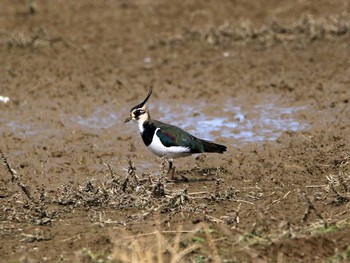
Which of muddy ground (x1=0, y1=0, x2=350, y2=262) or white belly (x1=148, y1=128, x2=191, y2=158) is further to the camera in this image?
white belly (x1=148, y1=128, x2=191, y2=158)

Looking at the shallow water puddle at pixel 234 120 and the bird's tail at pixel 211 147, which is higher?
the bird's tail at pixel 211 147

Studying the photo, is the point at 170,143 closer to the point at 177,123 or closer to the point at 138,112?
the point at 138,112

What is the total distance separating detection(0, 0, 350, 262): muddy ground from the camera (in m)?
6.63

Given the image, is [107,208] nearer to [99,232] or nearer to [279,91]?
[99,232]

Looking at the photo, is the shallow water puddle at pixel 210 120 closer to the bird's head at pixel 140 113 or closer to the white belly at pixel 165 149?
the bird's head at pixel 140 113

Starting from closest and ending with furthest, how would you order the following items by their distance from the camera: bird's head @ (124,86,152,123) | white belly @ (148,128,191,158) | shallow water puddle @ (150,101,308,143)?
1. white belly @ (148,128,191,158)
2. bird's head @ (124,86,152,123)
3. shallow water puddle @ (150,101,308,143)

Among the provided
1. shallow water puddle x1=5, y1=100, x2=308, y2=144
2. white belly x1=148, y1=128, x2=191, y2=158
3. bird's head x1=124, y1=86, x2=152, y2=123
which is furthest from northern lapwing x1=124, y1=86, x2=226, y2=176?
shallow water puddle x1=5, y1=100, x2=308, y2=144

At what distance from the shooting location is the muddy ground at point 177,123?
261 inches

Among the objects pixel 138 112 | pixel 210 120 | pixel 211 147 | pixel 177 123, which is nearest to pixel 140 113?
pixel 138 112

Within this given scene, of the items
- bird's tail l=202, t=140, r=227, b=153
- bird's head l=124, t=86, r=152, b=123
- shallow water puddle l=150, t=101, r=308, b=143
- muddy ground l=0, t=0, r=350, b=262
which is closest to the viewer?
muddy ground l=0, t=0, r=350, b=262

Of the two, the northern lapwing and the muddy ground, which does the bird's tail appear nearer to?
the northern lapwing

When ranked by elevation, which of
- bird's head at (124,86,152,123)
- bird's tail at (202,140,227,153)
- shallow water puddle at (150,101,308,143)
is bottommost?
shallow water puddle at (150,101,308,143)

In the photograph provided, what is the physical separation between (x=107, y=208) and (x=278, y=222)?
172 cm

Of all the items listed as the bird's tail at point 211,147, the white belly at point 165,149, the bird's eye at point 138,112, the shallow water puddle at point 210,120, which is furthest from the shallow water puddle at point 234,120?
the white belly at point 165,149
